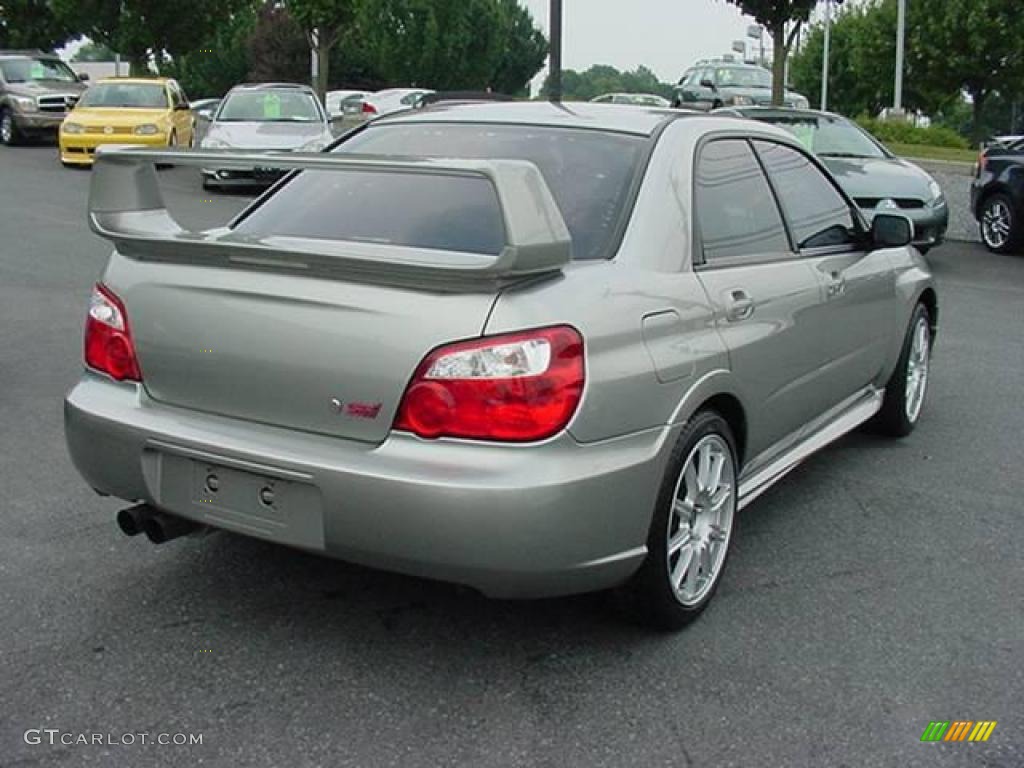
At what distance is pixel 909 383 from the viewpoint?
5.92 metres

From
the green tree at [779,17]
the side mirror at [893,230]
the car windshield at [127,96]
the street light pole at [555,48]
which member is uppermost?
the green tree at [779,17]

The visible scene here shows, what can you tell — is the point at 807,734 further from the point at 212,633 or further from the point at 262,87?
the point at 262,87

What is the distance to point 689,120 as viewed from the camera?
421 cm

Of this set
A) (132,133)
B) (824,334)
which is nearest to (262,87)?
(132,133)

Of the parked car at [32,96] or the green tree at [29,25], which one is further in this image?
the green tree at [29,25]

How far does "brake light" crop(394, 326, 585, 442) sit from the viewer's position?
3049 mm

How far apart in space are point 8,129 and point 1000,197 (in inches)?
735

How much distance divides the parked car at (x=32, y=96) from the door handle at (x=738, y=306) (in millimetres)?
21730

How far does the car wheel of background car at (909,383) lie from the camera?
5.74 m

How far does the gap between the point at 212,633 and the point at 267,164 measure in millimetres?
1427

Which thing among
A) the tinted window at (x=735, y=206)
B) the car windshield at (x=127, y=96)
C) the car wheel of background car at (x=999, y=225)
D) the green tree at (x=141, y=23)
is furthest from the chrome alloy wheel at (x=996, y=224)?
the green tree at (x=141, y=23)

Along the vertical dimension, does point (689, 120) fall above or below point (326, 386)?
above
